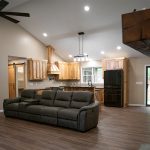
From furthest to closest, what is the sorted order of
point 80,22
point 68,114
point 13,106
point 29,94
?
point 80,22 < point 29,94 < point 13,106 < point 68,114

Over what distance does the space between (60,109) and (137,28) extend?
4.05 meters

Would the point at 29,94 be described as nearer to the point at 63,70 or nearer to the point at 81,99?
the point at 81,99

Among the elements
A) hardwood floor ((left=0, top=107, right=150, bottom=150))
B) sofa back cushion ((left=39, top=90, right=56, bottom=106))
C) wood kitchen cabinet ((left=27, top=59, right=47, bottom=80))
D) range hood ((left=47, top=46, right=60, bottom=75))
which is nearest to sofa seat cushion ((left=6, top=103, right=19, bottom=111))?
hardwood floor ((left=0, top=107, right=150, bottom=150))

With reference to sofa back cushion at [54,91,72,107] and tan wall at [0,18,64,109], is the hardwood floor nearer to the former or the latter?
sofa back cushion at [54,91,72,107]

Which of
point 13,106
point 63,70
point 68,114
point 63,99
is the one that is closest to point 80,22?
point 63,99

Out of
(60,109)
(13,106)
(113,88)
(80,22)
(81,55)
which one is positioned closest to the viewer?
(60,109)

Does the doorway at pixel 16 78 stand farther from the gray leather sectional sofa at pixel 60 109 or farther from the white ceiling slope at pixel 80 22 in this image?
the gray leather sectional sofa at pixel 60 109

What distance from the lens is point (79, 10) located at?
6.15m

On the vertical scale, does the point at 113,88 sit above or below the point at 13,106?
above

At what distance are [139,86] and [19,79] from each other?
240 inches

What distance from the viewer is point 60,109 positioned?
15.9 feet

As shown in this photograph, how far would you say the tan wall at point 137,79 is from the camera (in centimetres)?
809

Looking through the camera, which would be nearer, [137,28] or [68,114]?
[137,28]

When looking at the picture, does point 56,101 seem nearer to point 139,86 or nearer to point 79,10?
point 79,10
